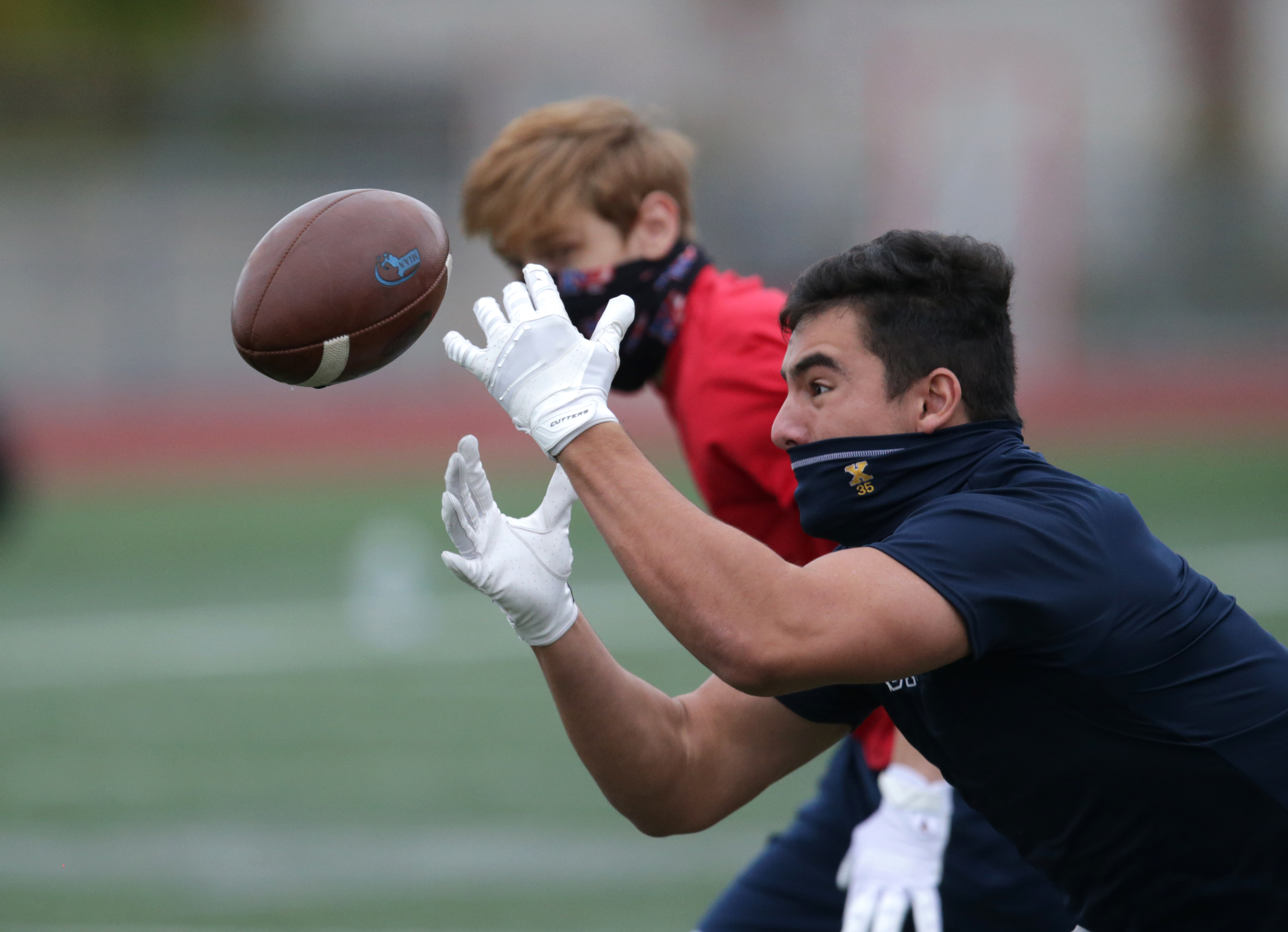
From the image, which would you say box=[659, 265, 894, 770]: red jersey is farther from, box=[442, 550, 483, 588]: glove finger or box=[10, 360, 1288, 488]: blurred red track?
box=[10, 360, 1288, 488]: blurred red track

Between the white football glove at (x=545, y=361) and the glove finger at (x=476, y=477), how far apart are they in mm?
211

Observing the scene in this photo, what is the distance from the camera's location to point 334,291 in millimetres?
2912

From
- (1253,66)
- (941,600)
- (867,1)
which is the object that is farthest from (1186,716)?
(1253,66)

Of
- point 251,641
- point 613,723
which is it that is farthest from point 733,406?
point 251,641

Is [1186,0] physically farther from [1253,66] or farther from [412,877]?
[412,877]

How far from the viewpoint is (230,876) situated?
5.29 metres

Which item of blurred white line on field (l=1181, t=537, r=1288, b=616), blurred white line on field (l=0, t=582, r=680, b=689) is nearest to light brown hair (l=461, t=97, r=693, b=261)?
blurred white line on field (l=0, t=582, r=680, b=689)

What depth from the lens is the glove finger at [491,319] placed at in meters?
2.55

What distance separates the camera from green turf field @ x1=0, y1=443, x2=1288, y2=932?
5102mm

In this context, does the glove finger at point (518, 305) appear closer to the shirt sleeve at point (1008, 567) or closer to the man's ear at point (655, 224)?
the shirt sleeve at point (1008, 567)

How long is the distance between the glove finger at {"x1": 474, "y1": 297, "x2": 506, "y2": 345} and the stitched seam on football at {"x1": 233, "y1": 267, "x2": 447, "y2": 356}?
1.21 feet

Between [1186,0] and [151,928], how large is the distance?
82.5 feet

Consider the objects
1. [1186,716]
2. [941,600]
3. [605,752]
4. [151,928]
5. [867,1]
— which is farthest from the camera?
[867,1]

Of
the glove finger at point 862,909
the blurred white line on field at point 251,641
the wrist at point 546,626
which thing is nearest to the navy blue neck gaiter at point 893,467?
the wrist at point 546,626
